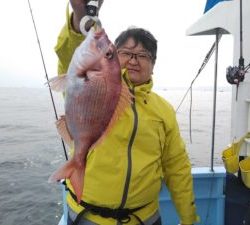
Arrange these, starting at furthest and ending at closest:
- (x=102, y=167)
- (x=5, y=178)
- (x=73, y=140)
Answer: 1. (x=5, y=178)
2. (x=102, y=167)
3. (x=73, y=140)

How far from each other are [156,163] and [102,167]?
39 centimetres

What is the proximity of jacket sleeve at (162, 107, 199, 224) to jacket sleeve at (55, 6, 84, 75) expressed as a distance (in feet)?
2.73

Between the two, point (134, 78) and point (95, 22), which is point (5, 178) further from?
point (95, 22)

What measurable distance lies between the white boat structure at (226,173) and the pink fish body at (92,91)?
2.56 m

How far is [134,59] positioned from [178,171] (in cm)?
89

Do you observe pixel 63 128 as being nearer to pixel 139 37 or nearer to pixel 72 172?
pixel 72 172

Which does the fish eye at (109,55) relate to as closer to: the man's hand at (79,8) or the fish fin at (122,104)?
the fish fin at (122,104)

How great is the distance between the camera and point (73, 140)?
196 centimetres

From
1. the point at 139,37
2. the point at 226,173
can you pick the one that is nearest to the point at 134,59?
the point at 139,37

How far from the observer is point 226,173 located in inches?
174

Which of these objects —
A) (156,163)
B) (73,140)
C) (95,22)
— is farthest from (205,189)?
(95,22)

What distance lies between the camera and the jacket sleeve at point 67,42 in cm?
212

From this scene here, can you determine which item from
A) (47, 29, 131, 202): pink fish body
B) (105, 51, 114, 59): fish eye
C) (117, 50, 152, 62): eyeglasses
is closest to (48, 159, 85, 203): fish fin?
(47, 29, 131, 202): pink fish body

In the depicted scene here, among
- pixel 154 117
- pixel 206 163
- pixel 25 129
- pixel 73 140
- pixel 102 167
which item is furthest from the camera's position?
pixel 25 129
